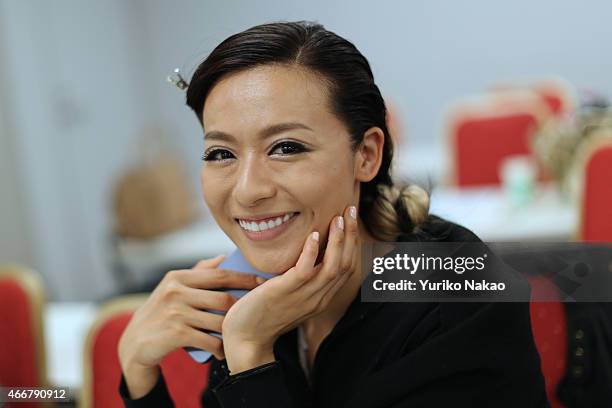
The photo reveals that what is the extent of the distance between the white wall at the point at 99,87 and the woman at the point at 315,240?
203 centimetres

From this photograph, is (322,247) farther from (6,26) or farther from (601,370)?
(6,26)

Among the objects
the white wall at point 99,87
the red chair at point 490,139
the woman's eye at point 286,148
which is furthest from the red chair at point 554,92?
the woman's eye at point 286,148

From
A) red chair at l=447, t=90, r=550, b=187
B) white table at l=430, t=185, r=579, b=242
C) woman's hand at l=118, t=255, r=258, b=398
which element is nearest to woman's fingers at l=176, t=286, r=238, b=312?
woman's hand at l=118, t=255, r=258, b=398

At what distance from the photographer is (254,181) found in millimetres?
603

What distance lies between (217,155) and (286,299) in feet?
0.51

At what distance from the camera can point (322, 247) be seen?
659 mm

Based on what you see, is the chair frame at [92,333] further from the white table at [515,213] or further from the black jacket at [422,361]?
the white table at [515,213]

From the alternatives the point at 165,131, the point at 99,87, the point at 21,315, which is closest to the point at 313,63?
the point at 21,315

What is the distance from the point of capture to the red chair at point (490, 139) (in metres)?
2.37

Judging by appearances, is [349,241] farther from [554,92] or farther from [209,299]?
[554,92]

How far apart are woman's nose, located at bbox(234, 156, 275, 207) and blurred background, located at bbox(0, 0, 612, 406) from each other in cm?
82

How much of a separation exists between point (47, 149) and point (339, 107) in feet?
9.29

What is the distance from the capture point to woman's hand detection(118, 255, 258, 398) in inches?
28.2

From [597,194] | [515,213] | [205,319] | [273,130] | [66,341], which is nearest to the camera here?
[273,130]
